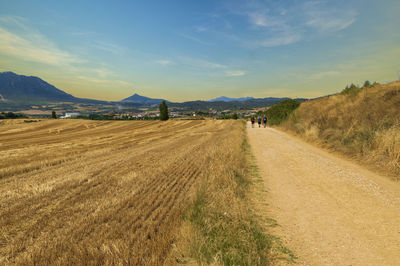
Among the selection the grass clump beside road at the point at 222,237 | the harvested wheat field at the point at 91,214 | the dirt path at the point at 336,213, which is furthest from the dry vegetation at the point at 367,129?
the harvested wheat field at the point at 91,214

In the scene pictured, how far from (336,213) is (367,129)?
7883 millimetres

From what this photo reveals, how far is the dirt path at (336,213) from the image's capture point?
2.90 metres

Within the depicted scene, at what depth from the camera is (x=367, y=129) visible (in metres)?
8.98

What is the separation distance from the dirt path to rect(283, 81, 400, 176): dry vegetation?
1193mm

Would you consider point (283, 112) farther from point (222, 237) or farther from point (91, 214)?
point (91, 214)

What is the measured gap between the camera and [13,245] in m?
2.89

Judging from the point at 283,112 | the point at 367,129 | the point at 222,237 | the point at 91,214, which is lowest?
the point at 91,214

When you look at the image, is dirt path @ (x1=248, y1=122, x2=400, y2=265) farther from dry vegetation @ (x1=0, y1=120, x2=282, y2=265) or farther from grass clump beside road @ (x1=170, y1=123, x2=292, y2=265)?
dry vegetation @ (x1=0, y1=120, x2=282, y2=265)

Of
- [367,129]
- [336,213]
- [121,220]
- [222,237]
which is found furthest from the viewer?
[367,129]

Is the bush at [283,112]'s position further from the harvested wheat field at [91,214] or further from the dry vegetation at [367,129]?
the harvested wheat field at [91,214]

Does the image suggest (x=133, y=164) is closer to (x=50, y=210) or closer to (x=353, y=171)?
(x=50, y=210)

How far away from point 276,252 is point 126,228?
2.93 meters

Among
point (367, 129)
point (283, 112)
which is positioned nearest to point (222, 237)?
point (367, 129)

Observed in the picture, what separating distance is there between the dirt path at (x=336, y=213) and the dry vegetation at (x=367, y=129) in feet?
3.91
